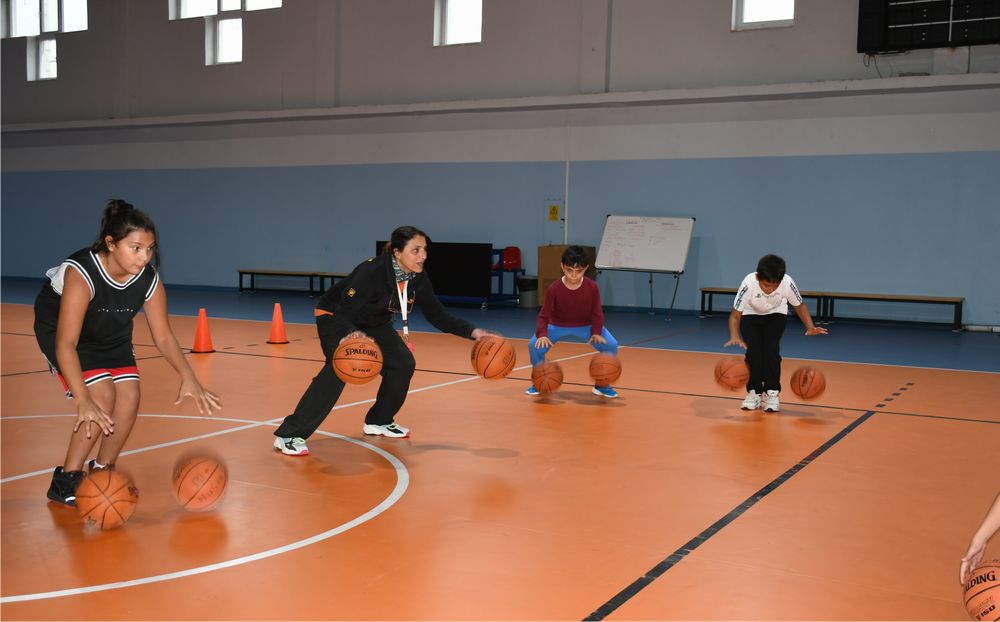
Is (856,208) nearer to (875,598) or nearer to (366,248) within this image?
(366,248)

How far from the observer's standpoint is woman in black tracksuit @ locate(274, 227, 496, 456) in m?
6.33

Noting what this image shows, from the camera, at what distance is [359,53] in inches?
817

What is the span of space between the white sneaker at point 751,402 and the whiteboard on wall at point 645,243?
30.5 ft

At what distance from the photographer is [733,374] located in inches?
331

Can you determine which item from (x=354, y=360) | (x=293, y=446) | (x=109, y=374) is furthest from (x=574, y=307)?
(x=109, y=374)

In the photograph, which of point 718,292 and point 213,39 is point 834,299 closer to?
point 718,292

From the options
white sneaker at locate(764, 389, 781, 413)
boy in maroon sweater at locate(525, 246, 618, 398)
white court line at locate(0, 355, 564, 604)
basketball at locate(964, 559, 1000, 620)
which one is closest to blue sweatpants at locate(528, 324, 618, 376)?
boy in maroon sweater at locate(525, 246, 618, 398)

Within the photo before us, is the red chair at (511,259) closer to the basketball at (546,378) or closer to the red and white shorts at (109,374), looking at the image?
the basketball at (546,378)

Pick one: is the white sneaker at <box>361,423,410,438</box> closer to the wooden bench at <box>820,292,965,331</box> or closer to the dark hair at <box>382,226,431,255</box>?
the dark hair at <box>382,226,431,255</box>

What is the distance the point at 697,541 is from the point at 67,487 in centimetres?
324

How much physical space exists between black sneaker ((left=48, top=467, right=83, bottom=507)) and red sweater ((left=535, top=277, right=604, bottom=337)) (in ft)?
14.5

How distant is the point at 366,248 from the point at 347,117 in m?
2.91

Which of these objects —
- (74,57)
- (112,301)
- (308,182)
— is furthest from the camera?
(74,57)

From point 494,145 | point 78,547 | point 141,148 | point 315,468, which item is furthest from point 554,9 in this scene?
point 78,547
